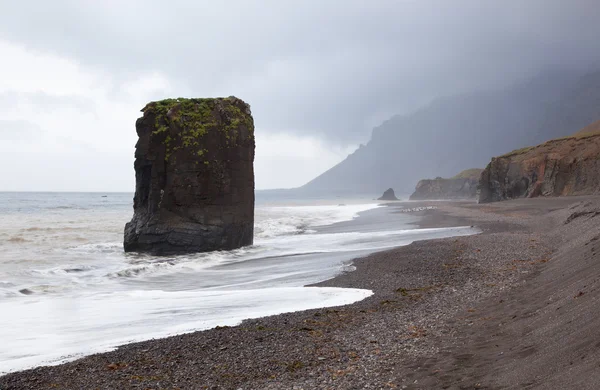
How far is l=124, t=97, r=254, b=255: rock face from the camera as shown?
2403cm

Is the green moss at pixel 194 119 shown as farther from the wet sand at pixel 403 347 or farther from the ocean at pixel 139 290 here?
the wet sand at pixel 403 347

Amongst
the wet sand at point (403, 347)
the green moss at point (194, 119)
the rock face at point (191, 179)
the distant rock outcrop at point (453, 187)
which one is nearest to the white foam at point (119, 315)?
the wet sand at point (403, 347)

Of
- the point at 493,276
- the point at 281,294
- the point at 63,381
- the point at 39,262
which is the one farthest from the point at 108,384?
the point at 39,262

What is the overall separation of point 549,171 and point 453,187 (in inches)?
3040

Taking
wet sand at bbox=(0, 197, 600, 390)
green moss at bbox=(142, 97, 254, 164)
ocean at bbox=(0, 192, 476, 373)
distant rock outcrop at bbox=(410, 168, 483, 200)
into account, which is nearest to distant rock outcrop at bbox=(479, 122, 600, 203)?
ocean at bbox=(0, 192, 476, 373)

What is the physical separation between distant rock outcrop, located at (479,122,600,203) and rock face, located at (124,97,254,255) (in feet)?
124

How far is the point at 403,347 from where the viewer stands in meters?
7.59

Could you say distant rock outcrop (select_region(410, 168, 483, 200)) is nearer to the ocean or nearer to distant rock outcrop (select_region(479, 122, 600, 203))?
distant rock outcrop (select_region(479, 122, 600, 203))

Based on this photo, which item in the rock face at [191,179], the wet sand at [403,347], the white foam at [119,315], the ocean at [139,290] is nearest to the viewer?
the wet sand at [403,347]

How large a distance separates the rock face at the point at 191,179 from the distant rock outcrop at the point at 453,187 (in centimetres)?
10053

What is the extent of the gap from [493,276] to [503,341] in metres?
6.20

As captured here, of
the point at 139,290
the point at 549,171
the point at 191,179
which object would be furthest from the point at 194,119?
the point at 549,171

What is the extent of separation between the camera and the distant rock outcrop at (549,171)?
50319 millimetres

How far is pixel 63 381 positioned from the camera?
7.33 m
